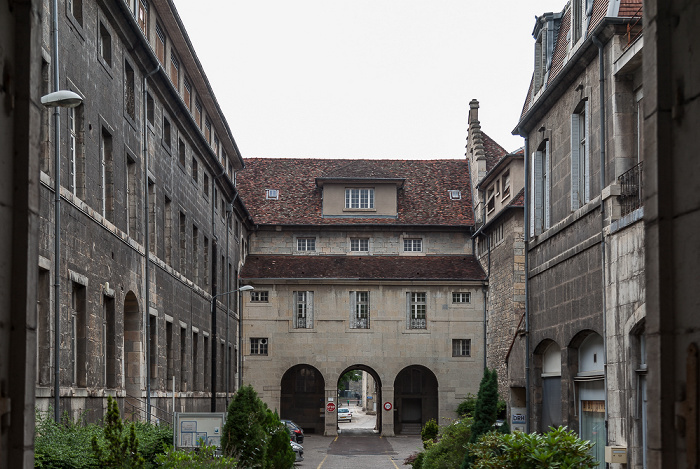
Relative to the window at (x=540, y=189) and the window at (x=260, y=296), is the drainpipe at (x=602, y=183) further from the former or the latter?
the window at (x=260, y=296)

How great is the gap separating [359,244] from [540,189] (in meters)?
31.8

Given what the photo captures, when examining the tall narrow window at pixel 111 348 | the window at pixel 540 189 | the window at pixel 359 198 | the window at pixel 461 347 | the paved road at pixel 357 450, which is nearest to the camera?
the window at pixel 540 189

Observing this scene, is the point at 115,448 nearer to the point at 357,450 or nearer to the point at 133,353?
the point at 133,353

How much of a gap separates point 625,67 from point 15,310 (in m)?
13.1

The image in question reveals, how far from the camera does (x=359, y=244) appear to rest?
174 ft

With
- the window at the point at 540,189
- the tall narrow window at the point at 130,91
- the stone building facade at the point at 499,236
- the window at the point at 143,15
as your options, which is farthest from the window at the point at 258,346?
the window at the point at 540,189

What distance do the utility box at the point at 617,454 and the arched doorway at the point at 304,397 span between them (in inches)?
1440

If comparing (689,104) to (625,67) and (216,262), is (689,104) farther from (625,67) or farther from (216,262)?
(216,262)

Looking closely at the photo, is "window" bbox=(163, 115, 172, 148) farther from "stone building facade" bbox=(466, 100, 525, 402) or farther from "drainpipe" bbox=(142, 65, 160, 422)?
"stone building facade" bbox=(466, 100, 525, 402)

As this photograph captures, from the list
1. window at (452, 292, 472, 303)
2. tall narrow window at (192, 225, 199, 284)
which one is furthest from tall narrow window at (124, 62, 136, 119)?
window at (452, 292, 472, 303)

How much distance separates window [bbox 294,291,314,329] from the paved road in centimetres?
583

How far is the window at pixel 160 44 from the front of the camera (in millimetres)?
30281

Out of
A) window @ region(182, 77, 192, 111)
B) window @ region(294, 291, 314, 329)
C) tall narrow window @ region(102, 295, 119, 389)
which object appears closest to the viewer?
tall narrow window @ region(102, 295, 119, 389)

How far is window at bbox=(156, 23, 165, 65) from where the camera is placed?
30281mm
